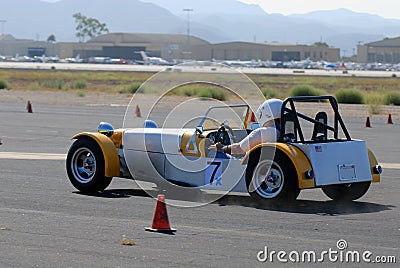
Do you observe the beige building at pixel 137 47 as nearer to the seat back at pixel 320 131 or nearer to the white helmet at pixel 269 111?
the seat back at pixel 320 131

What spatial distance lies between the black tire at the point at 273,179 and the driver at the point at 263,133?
0.92 ft

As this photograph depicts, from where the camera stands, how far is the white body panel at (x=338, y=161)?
11414mm

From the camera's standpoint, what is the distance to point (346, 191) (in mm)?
12297

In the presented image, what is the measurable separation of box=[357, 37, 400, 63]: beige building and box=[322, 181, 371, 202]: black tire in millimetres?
183651

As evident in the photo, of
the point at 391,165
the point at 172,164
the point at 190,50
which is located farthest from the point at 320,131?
the point at 190,50

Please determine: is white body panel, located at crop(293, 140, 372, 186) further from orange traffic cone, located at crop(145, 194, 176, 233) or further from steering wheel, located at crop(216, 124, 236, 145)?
orange traffic cone, located at crop(145, 194, 176, 233)

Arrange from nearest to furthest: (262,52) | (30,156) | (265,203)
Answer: (265,203), (30,156), (262,52)

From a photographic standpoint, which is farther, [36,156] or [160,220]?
[36,156]

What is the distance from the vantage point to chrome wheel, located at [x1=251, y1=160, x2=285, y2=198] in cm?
1149

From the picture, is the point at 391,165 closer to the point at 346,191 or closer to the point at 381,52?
the point at 346,191

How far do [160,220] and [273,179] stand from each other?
2.33 meters

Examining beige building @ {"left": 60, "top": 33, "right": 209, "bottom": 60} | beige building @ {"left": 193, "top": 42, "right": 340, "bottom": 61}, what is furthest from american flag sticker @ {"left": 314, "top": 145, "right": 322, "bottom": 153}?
beige building @ {"left": 60, "top": 33, "right": 209, "bottom": 60}

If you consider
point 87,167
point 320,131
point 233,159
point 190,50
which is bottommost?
point 87,167

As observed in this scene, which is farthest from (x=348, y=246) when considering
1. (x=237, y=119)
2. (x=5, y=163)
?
(x=5, y=163)
